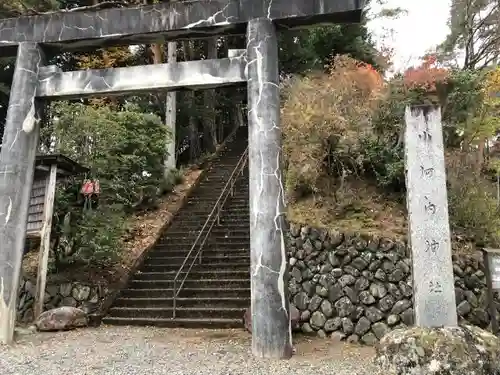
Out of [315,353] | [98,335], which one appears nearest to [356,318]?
[315,353]

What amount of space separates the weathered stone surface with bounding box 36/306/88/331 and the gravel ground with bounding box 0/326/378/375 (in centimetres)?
31

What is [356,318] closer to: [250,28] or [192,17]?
[250,28]

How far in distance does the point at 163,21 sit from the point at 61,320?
18.4ft

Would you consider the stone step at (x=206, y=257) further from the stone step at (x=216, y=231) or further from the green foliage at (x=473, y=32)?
the green foliage at (x=473, y=32)

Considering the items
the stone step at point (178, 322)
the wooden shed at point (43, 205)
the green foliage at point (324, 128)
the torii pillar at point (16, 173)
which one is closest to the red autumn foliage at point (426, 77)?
the green foliage at point (324, 128)

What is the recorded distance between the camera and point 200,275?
9703mm

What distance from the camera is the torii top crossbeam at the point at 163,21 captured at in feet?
22.3

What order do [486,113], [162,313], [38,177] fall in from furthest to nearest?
[486,113] < [38,177] < [162,313]

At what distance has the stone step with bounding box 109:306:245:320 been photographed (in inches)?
329

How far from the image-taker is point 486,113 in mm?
10508

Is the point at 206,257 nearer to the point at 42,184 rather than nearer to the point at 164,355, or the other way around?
the point at 42,184

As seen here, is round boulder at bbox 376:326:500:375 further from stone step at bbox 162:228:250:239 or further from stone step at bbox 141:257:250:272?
stone step at bbox 162:228:250:239

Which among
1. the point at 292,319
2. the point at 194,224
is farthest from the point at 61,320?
the point at 194,224

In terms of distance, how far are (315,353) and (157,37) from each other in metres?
5.64
